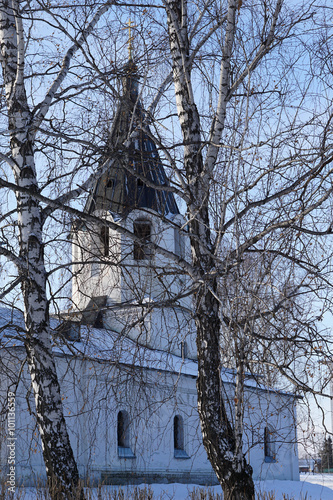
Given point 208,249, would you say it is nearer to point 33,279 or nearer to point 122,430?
point 33,279

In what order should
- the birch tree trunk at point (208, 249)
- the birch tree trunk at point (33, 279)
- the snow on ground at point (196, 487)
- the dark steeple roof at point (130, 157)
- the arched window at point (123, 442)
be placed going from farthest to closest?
1. the arched window at point (123, 442)
2. the birch tree trunk at point (33, 279)
3. the snow on ground at point (196, 487)
4. the dark steeple roof at point (130, 157)
5. the birch tree trunk at point (208, 249)

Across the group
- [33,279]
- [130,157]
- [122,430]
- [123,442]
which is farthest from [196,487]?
[130,157]

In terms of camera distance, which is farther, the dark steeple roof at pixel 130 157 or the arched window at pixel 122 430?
the arched window at pixel 122 430

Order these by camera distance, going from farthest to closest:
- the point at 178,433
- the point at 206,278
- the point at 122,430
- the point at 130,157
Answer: the point at 178,433
the point at 122,430
the point at 130,157
the point at 206,278

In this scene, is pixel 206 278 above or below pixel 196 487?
above

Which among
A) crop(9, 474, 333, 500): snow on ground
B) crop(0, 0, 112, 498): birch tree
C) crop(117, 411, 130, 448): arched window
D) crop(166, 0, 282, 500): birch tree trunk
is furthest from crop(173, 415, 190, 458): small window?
crop(166, 0, 282, 500): birch tree trunk

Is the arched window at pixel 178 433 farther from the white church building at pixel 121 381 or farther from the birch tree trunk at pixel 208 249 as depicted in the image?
the birch tree trunk at pixel 208 249

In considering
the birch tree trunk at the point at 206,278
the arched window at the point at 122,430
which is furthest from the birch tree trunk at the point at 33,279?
the arched window at the point at 122,430

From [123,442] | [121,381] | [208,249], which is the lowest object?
[123,442]

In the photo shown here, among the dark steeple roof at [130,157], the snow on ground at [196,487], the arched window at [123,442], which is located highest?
the dark steeple roof at [130,157]

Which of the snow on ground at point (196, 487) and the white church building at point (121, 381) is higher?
the white church building at point (121, 381)

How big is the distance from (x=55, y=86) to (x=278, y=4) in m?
3.12

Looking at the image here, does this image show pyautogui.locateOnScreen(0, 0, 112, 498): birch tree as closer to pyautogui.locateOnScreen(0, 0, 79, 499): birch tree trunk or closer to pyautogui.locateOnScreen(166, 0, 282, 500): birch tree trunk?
pyautogui.locateOnScreen(0, 0, 79, 499): birch tree trunk

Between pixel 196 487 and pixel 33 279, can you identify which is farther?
pixel 196 487
